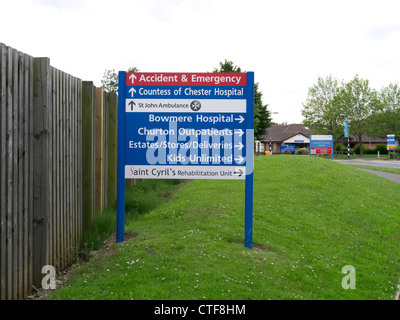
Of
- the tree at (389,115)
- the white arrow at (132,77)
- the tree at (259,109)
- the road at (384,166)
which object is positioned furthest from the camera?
the tree at (389,115)

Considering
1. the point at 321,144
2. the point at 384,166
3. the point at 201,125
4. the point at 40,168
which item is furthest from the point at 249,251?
the point at 384,166

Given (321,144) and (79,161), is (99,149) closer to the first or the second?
(79,161)

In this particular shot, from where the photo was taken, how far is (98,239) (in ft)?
20.9

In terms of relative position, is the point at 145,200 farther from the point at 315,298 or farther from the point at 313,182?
the point at 313,182

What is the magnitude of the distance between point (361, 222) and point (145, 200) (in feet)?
16.6

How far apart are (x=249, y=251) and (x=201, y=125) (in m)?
2.18

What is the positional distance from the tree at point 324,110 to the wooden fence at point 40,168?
5757cm

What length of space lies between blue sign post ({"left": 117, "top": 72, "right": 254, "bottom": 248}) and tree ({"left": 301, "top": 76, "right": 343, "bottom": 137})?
5649cm

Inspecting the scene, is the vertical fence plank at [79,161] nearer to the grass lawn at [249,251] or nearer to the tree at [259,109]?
the grass lawn at [249,251]

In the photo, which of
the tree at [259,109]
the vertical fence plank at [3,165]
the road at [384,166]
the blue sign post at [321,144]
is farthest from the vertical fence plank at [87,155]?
the tree at [259,109]

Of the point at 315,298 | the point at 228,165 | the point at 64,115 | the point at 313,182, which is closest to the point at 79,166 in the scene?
the point at 64,115

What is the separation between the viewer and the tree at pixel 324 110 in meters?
59.1

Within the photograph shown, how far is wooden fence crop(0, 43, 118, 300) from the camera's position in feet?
13.4

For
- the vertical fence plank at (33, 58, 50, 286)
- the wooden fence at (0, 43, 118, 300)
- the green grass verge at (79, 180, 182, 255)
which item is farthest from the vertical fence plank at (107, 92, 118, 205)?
the vertical fence plank at (33, 58, 50, 286)
